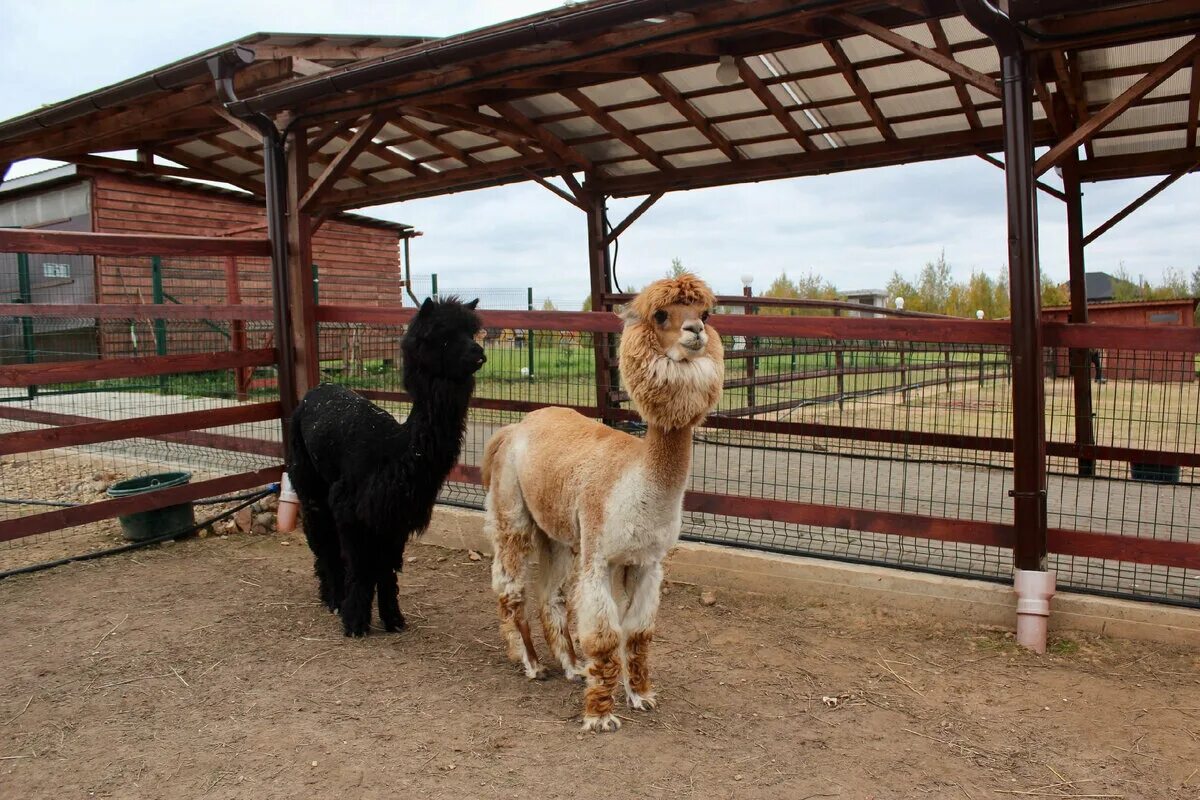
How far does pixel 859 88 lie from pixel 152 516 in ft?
20.8

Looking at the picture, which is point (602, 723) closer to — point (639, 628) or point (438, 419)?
point (639, 628)

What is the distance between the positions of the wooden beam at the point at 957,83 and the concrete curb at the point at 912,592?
2.83m

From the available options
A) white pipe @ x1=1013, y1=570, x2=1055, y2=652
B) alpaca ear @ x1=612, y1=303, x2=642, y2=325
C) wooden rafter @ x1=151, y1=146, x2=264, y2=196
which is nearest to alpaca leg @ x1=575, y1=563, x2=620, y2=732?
→ alpaca ear @ x1=612, y1=303, x2=642, y2=325

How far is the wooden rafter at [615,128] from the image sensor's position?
6680 millimetres

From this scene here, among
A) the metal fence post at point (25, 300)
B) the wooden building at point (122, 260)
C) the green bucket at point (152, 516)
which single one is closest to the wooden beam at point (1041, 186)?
the green bucket at point (152, 516)

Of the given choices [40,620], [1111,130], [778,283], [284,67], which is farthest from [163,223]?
[778,283]

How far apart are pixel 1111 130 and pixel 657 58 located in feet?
13.9

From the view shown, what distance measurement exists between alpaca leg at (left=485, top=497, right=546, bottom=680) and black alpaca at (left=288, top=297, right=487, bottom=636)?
0.51 metres

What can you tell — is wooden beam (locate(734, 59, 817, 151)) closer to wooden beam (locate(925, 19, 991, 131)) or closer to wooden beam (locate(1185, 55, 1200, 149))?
wooden beam (locate(925, 19, 991, 131))

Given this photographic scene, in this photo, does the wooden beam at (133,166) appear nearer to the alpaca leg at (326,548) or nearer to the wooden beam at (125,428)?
the wooden beam at (125,428)

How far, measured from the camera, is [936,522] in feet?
14.2

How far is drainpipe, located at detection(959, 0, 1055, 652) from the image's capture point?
396 cm

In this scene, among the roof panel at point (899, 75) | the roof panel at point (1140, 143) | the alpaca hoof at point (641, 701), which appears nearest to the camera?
the alpaca hoof at point (641, 701)

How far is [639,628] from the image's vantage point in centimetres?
331
